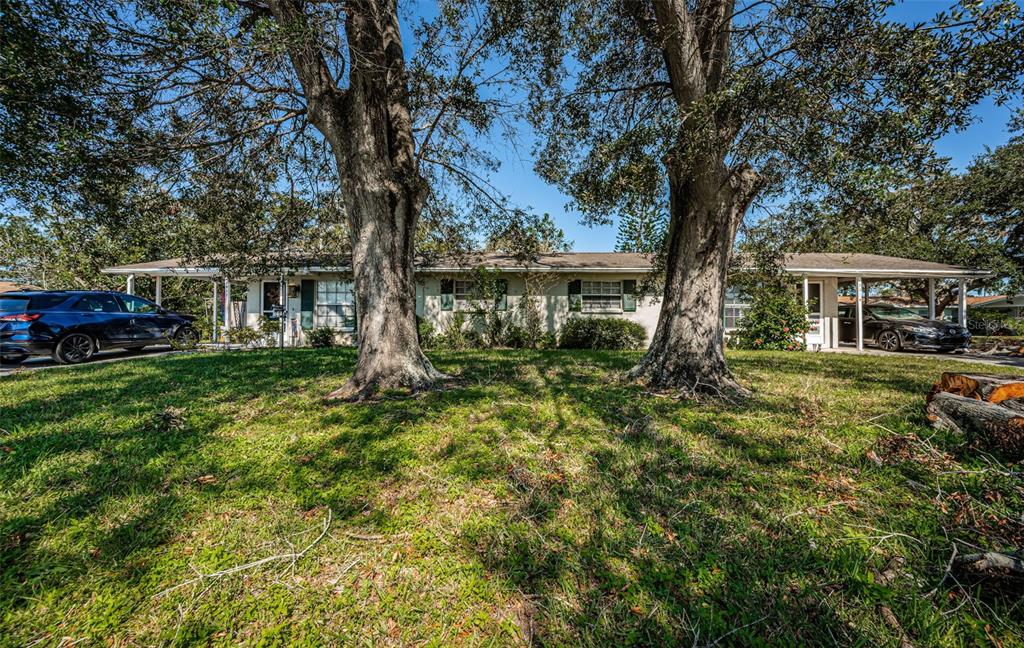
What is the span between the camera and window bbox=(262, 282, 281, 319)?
13758 mm

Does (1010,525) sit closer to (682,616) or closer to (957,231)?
(682,616)

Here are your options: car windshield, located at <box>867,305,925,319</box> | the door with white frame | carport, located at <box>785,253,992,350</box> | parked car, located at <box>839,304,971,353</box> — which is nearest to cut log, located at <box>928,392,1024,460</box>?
carport, located at <box>785,253,992,350</box>

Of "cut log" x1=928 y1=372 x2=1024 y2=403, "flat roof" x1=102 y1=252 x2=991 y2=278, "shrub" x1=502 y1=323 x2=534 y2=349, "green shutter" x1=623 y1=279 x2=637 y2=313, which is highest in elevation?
"flat roof" x1=102 y1=252 x2=991 y2=278

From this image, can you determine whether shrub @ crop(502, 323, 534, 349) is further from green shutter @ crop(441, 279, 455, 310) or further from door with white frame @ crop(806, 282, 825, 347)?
door with white frame @ crop(806, 282, 825, 347)

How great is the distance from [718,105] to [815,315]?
12.8 metres

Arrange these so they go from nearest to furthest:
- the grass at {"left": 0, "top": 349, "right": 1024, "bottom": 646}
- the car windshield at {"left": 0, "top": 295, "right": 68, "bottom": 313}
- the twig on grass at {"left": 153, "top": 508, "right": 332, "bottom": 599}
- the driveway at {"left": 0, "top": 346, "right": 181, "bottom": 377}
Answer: the grass at {"left": 0, "top": 349, "right": 1024, "bottom": 646}
the twig on grass at {"left": 153, "top": 508, "right": 332, "bottom": 599}
the driveway at {"left": 0, "top": 346, "right": 181, "bottom": 377}
the car windshield at {"left": 0, "top": 295, "right": 68, "bottom": 313}

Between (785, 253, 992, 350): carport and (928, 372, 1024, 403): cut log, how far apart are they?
9677 mm

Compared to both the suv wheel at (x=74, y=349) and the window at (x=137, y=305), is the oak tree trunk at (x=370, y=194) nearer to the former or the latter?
the suv wheel at (x=74, y=349)

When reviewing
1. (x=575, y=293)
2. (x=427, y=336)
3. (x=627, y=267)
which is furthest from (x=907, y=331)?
(x=427, y=336)

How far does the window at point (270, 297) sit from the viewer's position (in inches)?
542

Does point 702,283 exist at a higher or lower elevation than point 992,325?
higher

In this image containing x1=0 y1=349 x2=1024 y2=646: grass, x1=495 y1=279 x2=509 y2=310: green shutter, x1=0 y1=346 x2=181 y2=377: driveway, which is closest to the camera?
x1=0 y1=349 x2=1024 y2=646: grass

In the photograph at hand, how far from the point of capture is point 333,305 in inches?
537

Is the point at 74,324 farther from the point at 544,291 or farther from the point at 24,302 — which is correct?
the point at 544,291
